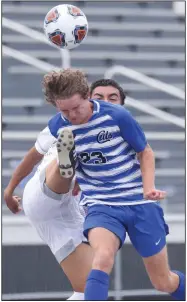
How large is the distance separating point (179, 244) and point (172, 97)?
10.3 ft

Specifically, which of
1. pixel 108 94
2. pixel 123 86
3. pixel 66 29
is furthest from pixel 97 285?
pixel 123 86

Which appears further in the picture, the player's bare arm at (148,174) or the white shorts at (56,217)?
the white shorts at (56,217)

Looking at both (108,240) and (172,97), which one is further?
(172,97)

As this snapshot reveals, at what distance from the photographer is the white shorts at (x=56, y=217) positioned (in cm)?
461

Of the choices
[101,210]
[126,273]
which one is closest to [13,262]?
[126,273]

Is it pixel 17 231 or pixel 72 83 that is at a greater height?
pixel 72 83

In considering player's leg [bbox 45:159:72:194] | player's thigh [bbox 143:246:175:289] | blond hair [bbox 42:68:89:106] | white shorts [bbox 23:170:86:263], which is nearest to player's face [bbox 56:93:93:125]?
blond hair [bbox 42:68:89:106]

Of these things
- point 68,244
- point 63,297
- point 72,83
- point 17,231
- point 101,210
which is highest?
point 72,83

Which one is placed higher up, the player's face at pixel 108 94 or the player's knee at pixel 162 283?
the player's face at pixel 108 94

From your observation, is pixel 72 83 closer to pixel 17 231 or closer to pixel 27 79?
pixel 17 231

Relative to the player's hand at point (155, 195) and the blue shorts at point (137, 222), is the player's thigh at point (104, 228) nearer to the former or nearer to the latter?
the blue shorts at point (137, 222)

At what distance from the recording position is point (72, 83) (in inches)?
157

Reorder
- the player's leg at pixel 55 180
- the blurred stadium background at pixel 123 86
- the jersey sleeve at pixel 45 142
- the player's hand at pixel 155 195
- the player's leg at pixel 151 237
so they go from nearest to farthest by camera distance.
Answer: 1. the player's hand at pixel 155 195
2. the player's leg at pixel 151 237
3. the player's leg at pixel 55 180
4. the jersey sleeve at pixel 45 142
5. the blurred stadium background at pixel 123 86

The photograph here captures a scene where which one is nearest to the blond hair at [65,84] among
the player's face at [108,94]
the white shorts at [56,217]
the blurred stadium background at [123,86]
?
the player's face at [108,94]
